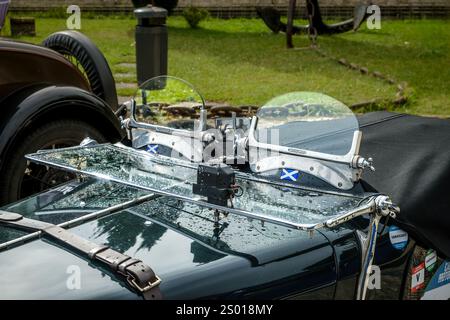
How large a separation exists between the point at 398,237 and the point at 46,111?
2146mm

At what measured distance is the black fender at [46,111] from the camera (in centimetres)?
367

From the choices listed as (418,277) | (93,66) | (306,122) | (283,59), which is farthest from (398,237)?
A: (283,59)

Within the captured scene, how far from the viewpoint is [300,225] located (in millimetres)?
2098

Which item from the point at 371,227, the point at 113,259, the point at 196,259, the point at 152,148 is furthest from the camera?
the point at 152,148

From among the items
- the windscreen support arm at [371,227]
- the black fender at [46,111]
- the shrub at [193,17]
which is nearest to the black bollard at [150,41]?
the black fender at [46,111]

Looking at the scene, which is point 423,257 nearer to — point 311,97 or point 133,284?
point 311,97

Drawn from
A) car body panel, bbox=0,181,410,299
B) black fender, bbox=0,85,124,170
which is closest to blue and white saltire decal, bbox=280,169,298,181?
car body panel, bbox=0,181,410,299

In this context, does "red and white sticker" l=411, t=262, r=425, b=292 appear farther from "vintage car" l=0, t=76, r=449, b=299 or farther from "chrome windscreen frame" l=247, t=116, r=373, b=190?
"chrome windscreen frame" l=247, t=116, r=373, b=190

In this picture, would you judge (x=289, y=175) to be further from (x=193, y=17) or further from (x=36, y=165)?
(x=193, y=17)

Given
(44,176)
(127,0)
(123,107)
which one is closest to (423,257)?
(123,107)

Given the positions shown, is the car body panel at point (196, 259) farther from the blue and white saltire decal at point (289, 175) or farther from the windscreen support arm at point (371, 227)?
the blue and white saltire decal at point (289, 175)

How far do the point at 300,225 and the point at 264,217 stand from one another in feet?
0.49

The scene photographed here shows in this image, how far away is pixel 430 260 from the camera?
283 cm

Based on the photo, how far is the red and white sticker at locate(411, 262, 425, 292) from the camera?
9.04ft
